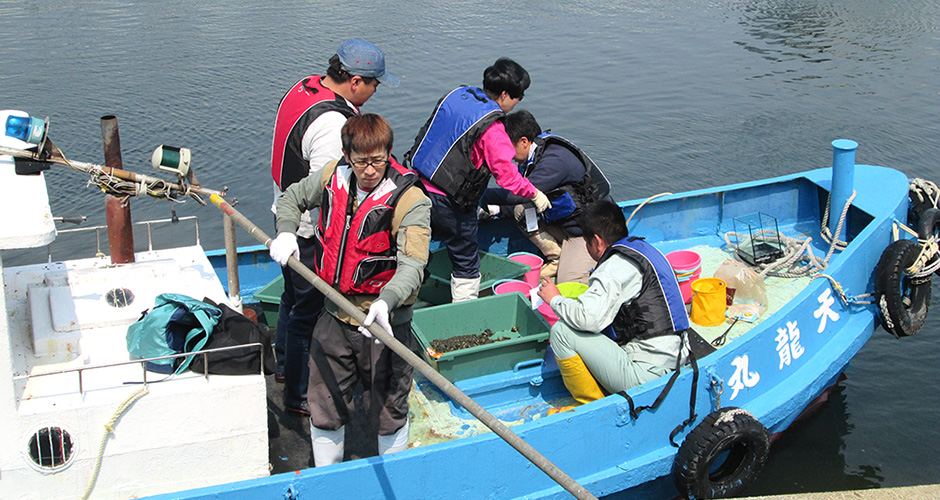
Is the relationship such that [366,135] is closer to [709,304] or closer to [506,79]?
[506,79]

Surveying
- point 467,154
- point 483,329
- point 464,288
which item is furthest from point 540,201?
point 483,329

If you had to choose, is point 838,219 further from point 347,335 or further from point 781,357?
point 347,335

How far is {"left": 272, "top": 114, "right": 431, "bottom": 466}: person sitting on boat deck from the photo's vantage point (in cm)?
322

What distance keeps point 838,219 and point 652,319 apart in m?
3.25

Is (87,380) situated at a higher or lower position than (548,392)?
higher

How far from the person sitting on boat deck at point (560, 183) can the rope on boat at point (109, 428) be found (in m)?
3.01

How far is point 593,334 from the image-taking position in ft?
14.1

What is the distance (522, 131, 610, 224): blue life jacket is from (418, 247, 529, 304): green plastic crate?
566 millimetres

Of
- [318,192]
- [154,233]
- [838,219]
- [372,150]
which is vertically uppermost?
[372,150]

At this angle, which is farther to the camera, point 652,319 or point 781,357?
point 781,357

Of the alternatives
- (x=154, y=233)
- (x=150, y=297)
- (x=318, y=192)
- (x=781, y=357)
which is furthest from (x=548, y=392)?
(x=154, y=233)

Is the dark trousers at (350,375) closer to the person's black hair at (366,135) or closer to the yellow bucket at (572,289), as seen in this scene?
the person's black hair at (366,135)

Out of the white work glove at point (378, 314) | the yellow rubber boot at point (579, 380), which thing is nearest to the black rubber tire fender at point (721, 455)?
the yellow rubber boot at point (579, 380)

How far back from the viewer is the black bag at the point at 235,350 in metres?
3.60
